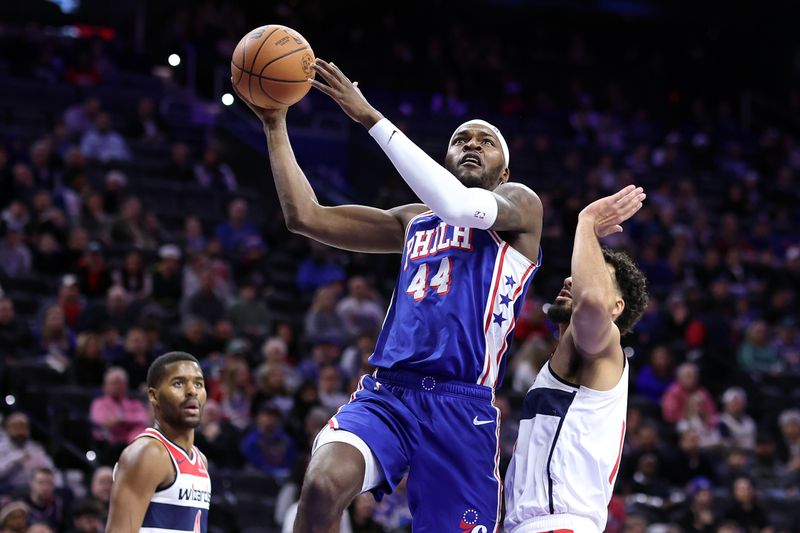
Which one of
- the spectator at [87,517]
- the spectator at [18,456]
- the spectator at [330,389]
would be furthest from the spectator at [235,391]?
the spectator at [87,517]

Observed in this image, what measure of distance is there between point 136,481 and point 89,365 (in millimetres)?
5631

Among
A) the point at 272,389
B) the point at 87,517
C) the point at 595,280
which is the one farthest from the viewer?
the point at 272,389

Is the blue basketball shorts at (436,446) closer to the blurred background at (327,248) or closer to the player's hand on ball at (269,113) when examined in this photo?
the player's hand on ball at (269,113)

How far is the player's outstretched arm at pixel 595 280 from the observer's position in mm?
4734

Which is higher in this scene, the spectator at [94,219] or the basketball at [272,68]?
the spectator at [94,219]

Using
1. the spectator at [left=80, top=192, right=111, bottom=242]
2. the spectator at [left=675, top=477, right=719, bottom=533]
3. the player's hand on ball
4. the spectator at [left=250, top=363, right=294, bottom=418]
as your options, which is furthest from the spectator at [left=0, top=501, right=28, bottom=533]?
the spectator at [left=675, top=477, right=719, bottom=533]

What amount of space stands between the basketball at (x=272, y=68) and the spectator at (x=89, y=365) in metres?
6.08

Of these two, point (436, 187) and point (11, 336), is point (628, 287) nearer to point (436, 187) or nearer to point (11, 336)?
point (436, 187)

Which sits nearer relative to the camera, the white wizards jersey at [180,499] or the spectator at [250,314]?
the white wizards jersey at [180,499]

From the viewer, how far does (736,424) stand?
13773 mm

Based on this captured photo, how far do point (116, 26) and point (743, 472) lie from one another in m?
15.2

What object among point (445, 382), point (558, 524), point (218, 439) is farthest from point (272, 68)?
point (218, 439)

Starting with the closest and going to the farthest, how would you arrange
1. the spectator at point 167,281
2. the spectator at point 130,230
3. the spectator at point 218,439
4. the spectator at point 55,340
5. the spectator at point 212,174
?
1. the spectator at point 218,439
2. the spectator at point 55,340
3. the spectator at point 167,281
4. the spectator at point 130,230
5. the spectator at point 212,174

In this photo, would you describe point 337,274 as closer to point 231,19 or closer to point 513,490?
point 231,19
